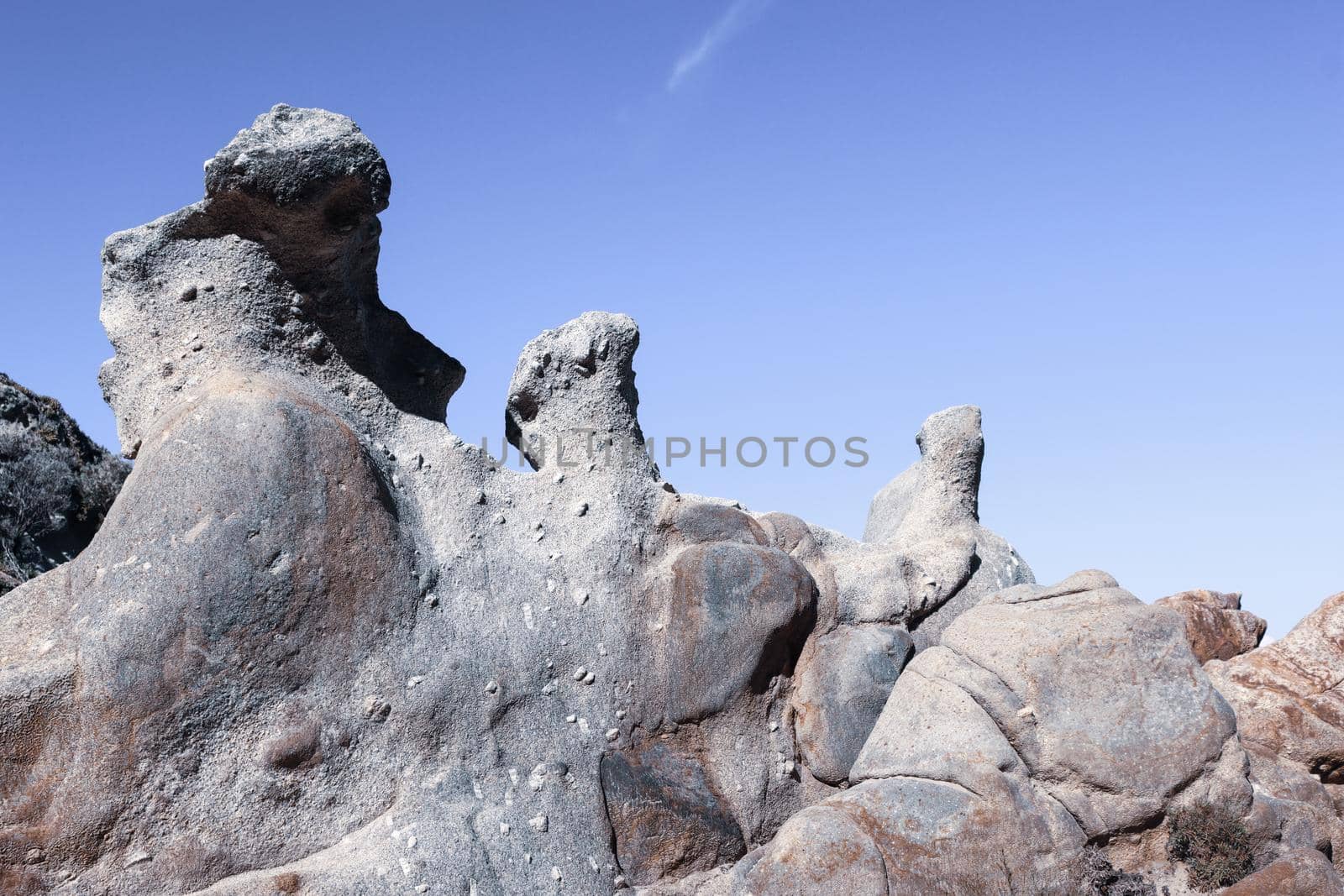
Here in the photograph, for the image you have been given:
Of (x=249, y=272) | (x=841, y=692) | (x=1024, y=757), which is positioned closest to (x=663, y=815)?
(x=841, y=692)

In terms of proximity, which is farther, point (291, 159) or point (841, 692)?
point (841, 692)

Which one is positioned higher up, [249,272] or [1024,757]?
[249,272]

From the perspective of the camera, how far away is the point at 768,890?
4699 millimetres

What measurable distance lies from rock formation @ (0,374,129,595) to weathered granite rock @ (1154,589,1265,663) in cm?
861

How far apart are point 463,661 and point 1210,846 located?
10.9ft

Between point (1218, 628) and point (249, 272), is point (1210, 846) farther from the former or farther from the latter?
point (249, 272)

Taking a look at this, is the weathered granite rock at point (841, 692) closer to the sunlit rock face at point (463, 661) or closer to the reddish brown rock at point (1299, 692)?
the sunlit rock face at point (463, 661)

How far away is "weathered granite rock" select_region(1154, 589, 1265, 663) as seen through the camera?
702 centimetres

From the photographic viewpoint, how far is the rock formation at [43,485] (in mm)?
10000

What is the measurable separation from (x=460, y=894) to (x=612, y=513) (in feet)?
6.33

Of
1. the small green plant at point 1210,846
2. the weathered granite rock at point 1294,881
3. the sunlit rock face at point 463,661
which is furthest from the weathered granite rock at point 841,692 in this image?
the weathered granite rock at point 1294,881

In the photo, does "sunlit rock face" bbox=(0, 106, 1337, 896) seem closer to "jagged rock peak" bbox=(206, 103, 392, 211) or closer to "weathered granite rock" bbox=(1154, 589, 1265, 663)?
"jagged rock peak" bbox=(206, 103, 392, 211)

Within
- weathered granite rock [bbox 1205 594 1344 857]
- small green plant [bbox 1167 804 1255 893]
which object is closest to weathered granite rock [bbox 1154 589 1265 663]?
weathered granite rock [bbox 1205 594 1344 857]

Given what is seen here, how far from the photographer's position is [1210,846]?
5109mm
